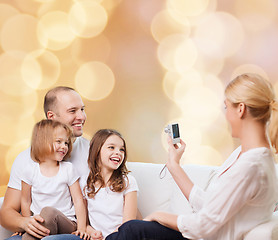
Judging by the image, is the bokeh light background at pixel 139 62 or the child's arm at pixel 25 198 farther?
the bokeh light background at pixel 139 62

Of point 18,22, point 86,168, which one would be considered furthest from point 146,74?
point 86,168

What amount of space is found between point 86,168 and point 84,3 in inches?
69.3

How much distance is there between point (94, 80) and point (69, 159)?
1376mm

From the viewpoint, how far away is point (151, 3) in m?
3.11

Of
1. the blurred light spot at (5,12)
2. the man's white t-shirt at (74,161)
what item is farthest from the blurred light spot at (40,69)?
the man's white t-shirt at (74,161)

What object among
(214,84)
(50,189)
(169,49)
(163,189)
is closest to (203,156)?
(214,84)

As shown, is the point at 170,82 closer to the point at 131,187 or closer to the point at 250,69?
the point at 250,69

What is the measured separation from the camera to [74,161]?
78.1 inches

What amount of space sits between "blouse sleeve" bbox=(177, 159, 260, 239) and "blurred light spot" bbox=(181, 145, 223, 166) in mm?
1658

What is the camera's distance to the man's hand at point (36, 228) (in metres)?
1.64

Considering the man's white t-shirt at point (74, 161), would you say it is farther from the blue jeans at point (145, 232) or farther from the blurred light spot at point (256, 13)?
A: the blurred light spot at point (256, 13)

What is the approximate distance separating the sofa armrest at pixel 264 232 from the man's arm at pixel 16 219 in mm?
860

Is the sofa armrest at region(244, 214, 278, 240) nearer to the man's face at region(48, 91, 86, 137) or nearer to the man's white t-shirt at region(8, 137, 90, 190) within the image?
the man's white t-shirt at region(8, 137, 90, 190)

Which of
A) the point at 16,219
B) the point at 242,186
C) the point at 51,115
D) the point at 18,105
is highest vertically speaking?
the point at 18,105
